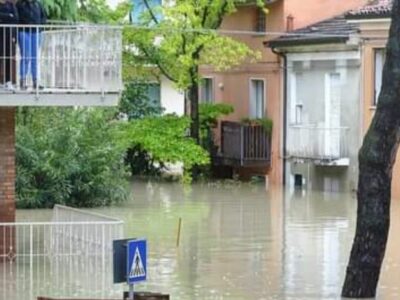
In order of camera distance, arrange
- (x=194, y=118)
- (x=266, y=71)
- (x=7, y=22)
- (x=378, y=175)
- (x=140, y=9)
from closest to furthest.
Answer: (x=378, y=175)
(x=7, y=22)
(x=266, y=71)
(x=194, y=118)
(x=140, y=9)

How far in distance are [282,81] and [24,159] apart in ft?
44.0

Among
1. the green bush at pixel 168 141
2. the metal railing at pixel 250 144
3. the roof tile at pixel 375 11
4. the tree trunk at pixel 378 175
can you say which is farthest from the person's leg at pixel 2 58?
the metal railing at pixel 250 144

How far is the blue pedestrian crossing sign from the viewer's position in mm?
13242

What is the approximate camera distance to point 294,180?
46875 mm

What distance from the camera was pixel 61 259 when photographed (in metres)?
25.5

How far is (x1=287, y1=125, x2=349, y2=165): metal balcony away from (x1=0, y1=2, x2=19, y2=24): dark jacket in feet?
69.0

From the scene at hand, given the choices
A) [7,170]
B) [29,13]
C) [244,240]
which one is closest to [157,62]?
[244,240]

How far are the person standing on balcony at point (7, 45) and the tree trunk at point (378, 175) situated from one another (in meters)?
7.05

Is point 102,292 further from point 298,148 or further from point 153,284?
point 298,148

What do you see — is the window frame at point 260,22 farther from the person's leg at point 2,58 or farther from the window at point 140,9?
the person's leg at point 2,58

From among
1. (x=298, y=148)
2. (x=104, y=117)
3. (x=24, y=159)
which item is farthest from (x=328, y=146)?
(x=24, y=159)

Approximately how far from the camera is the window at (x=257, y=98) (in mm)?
50062

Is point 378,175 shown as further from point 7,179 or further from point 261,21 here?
point 261,21

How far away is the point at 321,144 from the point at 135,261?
31.6 metres
